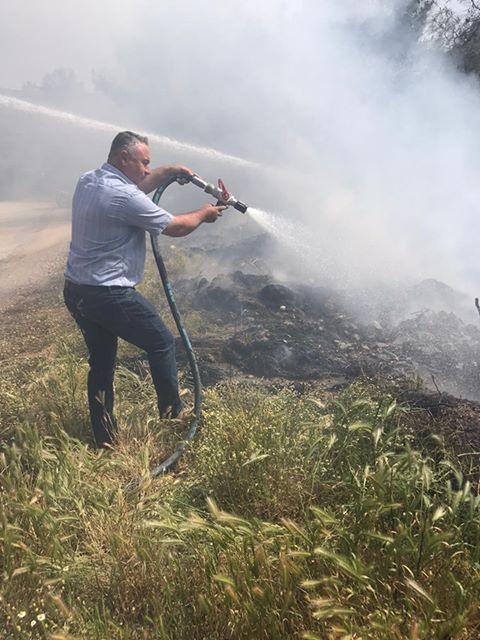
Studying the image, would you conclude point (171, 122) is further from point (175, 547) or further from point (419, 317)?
point (175, 547)

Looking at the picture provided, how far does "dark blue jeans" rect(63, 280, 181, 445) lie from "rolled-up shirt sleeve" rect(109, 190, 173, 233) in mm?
392

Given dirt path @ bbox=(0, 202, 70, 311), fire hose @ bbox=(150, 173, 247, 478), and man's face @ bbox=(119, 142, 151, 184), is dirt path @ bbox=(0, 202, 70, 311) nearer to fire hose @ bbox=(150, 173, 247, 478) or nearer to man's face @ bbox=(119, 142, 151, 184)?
fire hose @ bbox=(150, 173, 247, 478)

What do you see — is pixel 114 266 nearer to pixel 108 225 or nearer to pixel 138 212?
pixel 108 225

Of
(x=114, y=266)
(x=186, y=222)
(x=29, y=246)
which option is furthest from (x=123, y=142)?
(x=29, y=246)

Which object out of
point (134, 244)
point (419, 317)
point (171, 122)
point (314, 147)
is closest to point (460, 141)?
point (314, 147)

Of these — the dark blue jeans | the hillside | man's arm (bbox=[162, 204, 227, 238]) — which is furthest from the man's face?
the hillside

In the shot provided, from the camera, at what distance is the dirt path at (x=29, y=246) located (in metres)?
9.91

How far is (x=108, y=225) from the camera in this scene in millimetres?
2830

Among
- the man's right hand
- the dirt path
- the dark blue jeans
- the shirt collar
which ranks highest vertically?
the shirt collar

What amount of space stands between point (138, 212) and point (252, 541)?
5.99ft

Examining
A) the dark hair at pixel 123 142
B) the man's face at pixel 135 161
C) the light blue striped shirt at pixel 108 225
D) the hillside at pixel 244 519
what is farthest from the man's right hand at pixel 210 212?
the hillside at pixel 244 519

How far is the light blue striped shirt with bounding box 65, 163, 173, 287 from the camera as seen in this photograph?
278cm

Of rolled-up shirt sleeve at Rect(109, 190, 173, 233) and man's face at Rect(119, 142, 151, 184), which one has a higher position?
man's face at Rect(119, 142, 151, 184)

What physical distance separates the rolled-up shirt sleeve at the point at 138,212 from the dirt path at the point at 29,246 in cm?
616
